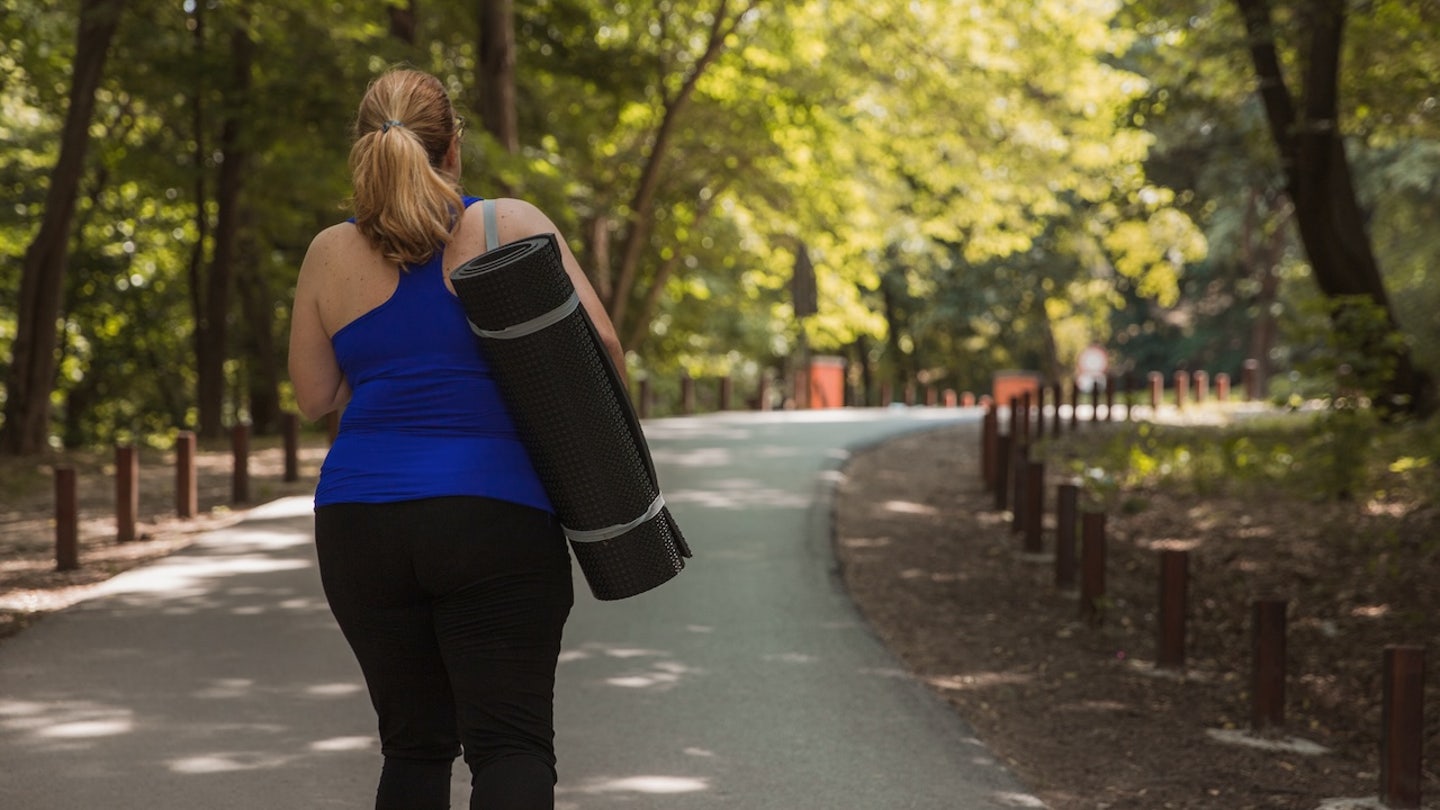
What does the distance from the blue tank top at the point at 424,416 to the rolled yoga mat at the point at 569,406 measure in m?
0.04

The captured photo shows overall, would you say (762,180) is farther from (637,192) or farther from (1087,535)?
(1087,535)

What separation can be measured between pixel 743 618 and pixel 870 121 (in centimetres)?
2039

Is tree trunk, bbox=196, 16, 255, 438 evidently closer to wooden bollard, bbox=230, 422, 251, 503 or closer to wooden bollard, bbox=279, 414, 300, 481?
wooden bollard, bbox=279, 414, 300, 481

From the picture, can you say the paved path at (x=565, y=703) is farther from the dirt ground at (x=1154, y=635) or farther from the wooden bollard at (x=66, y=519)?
the wooden bollard at (x=66, y=519)

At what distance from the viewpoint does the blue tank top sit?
9.56 feet

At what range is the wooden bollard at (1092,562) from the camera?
904 cm

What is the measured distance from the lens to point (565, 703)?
21.4ft

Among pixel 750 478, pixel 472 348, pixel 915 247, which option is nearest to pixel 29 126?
pixel 750 478

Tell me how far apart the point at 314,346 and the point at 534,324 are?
50 cm

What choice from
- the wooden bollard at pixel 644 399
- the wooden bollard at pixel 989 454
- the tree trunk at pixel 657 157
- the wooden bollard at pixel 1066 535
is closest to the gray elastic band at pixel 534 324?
the wooden bollard at pixel 1066 535

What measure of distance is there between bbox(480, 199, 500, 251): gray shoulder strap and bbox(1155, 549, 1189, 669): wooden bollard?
5.56m

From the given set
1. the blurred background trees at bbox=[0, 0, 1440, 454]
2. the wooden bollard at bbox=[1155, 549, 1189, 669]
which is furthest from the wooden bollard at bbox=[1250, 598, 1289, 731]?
the blurred background trees at bbox=[0, 0, 1440, 454]

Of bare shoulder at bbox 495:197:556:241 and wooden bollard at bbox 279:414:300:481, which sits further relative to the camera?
wooden bollard at bbox 279:414:300:481

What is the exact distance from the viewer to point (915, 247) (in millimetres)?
36312
